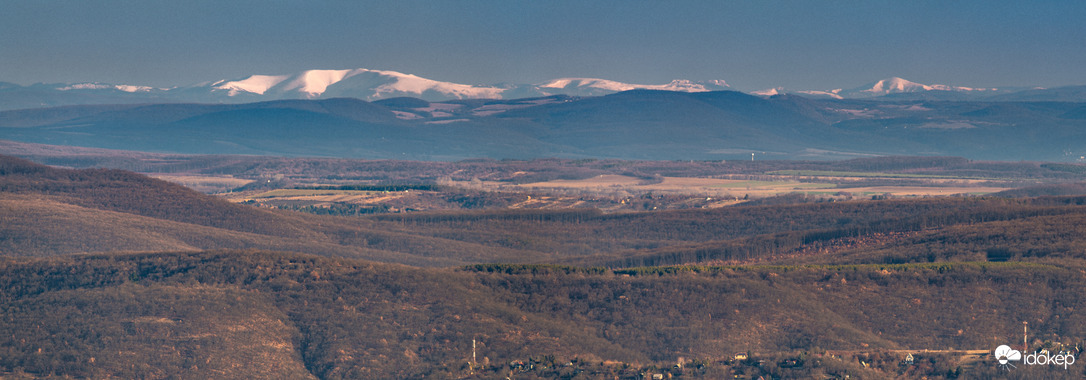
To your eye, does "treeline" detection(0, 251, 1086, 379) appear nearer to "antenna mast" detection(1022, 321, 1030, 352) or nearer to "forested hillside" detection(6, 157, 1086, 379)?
"forested hillside" detection(6, 157, 1086, 379)

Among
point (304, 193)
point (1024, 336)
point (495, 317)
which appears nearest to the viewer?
point (1024, 336)

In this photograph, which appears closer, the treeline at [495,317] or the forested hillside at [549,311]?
the forested hillside at [549,311]

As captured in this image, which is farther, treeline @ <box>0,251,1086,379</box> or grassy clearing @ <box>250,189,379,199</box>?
grassy clearing @ <box>250,189,379,199</box>

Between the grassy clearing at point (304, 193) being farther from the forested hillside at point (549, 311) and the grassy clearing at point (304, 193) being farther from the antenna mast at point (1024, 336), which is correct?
the antenna mast at point (1024, 336)

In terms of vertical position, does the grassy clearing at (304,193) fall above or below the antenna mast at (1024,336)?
below

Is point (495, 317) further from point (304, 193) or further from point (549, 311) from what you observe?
point (304, 193)

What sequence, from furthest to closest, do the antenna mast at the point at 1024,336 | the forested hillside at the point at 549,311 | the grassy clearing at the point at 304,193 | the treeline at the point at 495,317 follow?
the grassy clearing at the point at 304,193, the antenna mast at the point at 1024,336, the treeline at the point at 495,317, the forested hillside at the point at 549,311

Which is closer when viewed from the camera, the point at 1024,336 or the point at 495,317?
the point at 1024,336

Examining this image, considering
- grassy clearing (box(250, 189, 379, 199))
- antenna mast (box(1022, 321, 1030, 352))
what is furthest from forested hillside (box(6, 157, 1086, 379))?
grassy clearing (box(250, 189, 379, 199))

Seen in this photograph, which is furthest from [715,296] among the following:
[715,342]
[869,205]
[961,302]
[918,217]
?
[869,205]

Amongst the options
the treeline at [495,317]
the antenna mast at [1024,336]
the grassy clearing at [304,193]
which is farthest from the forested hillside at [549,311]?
the grassy clearing at [304,193]

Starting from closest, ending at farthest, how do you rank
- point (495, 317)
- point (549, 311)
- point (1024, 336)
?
point (1024, 336) < point (495, 317) < point (549, 311)

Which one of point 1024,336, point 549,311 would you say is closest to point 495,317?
point 549,311
